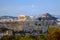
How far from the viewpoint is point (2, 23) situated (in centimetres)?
623

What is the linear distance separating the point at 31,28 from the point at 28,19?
93 cm

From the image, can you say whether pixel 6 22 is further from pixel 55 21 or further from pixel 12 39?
pixel 12 39

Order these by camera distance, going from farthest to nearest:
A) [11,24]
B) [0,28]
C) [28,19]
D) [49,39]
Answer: [28,19] → [11,24] → [0,28] → [49,39]

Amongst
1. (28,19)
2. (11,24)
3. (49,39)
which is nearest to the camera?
(49,39)

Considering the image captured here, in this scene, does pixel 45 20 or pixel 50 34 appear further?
pixel 45 20

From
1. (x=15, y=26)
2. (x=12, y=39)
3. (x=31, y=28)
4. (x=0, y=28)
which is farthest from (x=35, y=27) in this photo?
(x=12, y=39)

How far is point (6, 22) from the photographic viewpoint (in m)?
6.20

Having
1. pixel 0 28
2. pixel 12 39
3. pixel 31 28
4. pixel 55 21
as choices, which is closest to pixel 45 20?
pixel 55 21

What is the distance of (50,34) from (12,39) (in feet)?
2.38

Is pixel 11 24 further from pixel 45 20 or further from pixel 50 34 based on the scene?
pixel 50 34

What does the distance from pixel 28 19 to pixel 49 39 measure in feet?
10.8

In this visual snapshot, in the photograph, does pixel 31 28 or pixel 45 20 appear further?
pixel 45 20

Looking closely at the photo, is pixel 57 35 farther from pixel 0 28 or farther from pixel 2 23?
pixel 2 23

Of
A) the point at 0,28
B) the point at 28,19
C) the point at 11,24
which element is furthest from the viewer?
the point at 28,19
